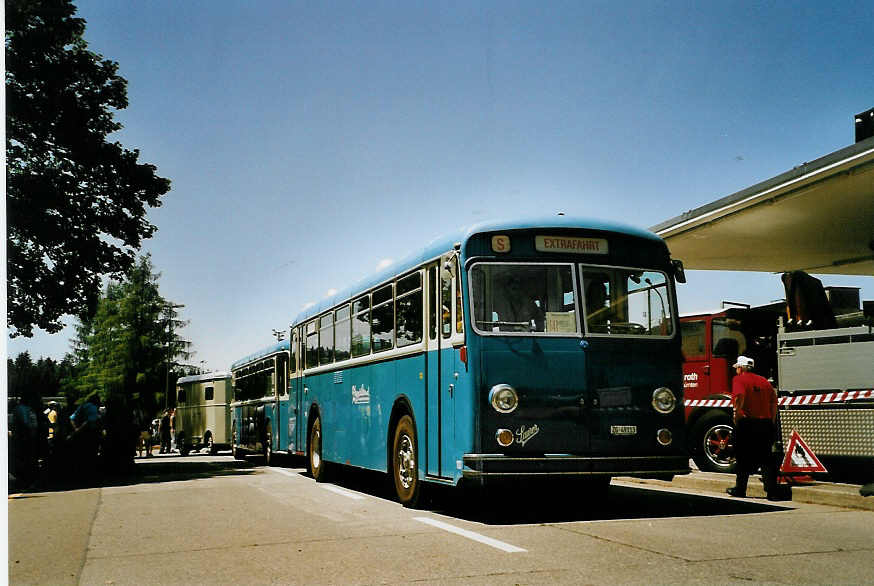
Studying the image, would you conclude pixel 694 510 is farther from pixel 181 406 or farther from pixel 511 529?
pixel 181 406

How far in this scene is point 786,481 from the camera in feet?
40.6

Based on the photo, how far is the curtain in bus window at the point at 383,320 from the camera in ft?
41.7

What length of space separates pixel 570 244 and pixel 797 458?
4.86 meters

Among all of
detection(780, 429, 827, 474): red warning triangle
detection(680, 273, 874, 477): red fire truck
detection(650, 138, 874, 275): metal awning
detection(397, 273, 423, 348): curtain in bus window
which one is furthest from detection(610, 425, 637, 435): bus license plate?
detection(650, 138, 874, 275): metal awning

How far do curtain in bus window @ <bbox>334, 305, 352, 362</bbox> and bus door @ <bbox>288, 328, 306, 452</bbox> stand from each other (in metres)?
3.45

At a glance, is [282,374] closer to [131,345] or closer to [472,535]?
[472,535]

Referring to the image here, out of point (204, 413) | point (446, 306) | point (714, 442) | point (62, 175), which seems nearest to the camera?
point (446, 306)

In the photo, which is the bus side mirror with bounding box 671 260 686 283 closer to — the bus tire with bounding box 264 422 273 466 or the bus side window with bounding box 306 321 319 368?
the bus side window with bounding box 306 321 319 368

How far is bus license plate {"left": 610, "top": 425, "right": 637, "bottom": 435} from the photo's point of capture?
9898mm

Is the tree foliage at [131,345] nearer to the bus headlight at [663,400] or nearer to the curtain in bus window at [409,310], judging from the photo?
the curtain in bus window at [409,310]

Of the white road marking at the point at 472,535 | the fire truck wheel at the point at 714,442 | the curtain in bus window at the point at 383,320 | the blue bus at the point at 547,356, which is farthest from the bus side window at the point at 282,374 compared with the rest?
the white road marking at the point at 472,535

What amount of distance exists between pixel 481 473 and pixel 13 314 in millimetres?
16178

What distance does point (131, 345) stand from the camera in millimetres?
76688

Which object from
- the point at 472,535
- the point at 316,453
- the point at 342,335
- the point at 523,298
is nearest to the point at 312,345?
the point at 316,453
